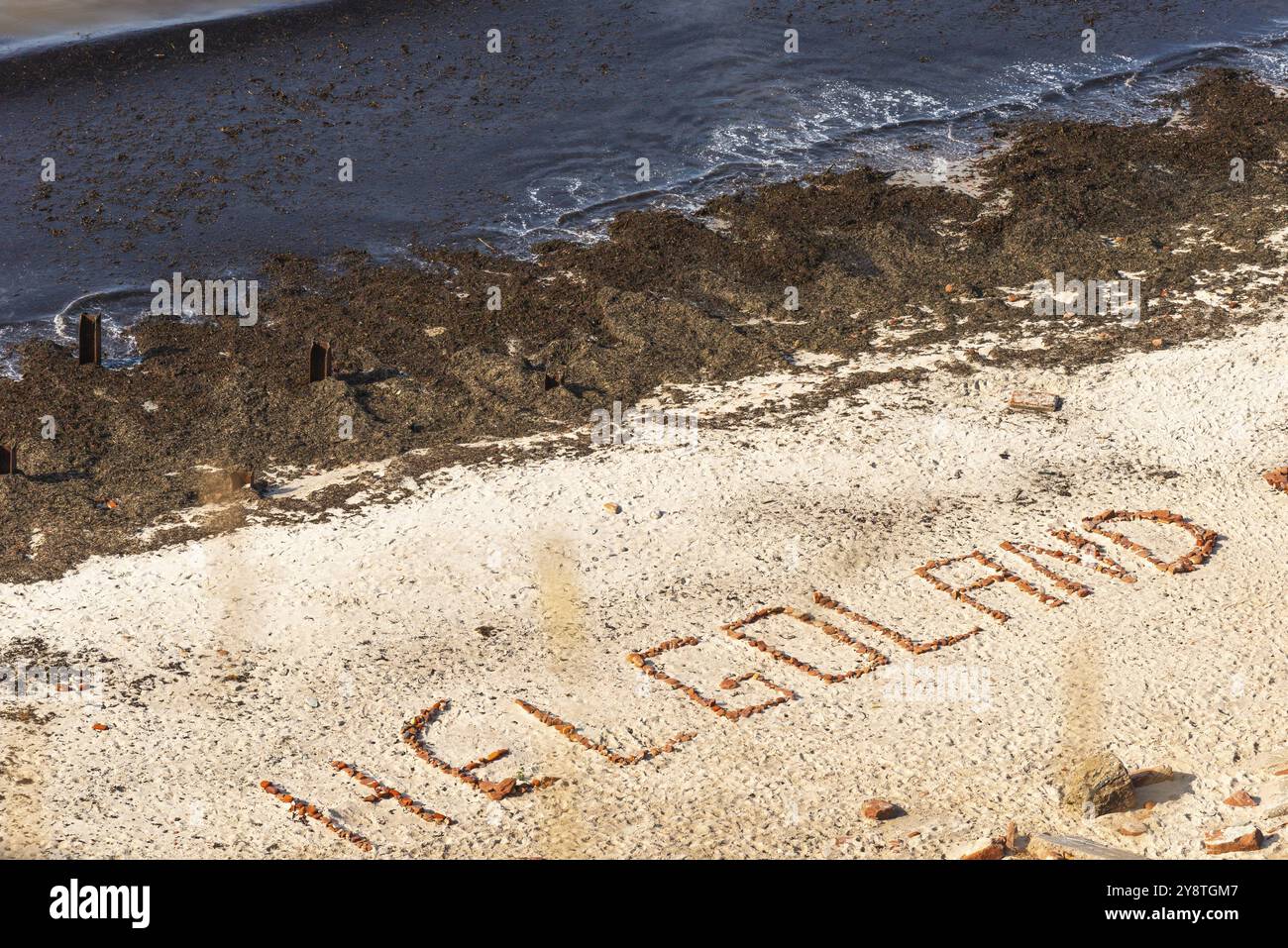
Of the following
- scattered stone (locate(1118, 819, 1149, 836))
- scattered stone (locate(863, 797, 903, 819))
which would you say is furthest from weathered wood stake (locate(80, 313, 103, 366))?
scattered stone (locate(1118, 819, 1149, 836))

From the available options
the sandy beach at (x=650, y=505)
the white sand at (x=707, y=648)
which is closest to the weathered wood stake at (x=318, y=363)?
the sandy beach at (x=650, y=505)

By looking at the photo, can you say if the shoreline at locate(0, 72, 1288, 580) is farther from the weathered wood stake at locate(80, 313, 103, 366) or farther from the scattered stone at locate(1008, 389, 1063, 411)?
the scattered stone at locate(1008, 389, 1063, 411)

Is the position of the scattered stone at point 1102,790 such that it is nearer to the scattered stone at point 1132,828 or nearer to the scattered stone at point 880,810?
the scattered stone at point 1132,828

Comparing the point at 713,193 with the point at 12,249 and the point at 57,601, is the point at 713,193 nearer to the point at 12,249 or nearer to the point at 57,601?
the point at 12,249

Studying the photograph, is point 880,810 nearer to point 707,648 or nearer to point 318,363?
point 707,648

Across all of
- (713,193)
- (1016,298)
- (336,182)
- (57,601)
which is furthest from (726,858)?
(336,182)
